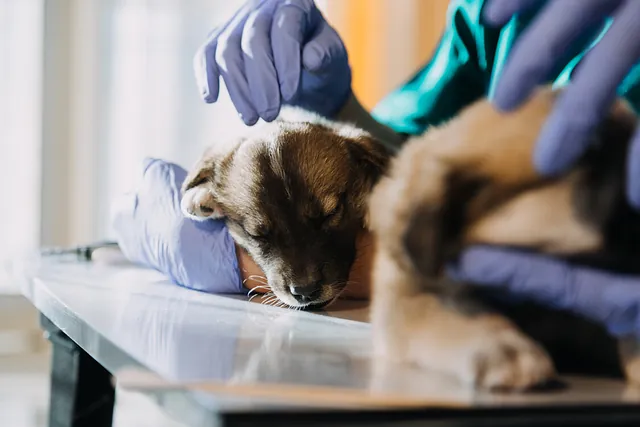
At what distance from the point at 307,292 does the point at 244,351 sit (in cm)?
48

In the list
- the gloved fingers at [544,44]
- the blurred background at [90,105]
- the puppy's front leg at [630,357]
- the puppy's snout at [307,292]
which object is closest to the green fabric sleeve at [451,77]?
the puppy's snout at [307,292]

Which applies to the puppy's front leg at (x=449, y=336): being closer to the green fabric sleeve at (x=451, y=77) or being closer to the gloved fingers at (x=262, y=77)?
the gloved fingers at (x=262, y=77)

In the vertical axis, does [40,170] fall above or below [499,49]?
below

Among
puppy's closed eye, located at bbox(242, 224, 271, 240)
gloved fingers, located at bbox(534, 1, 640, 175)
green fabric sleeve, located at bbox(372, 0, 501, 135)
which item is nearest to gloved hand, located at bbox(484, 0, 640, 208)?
gloved fingers, located at bbox(534, 1, 640, 175)

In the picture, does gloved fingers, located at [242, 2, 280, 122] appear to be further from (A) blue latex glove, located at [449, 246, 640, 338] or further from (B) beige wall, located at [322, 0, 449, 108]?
(B) beige wall, located at [322, 0, 449, 108]

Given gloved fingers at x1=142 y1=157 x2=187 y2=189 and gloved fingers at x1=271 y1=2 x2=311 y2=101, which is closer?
gloved fingers at x1=271 y1=2 x2=311 y2=101

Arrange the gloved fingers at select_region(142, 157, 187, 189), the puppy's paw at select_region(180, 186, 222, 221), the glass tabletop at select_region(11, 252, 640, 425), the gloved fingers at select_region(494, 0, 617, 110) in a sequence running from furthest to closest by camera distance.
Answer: the gloved fingers at select_region(142, 157, 187, 189)
the puppy's paw at select_region(180, 186, 222, 221)
the gloved fingers at select_region(494, 0, 617, 110)
the glass tabletop at select_region(11, 252, 640, 425)

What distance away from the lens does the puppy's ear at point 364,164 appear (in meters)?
1.24

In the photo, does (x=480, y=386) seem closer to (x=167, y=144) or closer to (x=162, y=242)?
(x=162, y=242)

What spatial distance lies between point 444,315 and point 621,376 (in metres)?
0.13

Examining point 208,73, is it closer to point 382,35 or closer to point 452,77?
point 452,77

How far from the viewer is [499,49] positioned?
52.6 inches

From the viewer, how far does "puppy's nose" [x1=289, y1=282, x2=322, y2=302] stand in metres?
1.10

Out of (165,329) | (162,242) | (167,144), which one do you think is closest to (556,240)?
(165,329)
